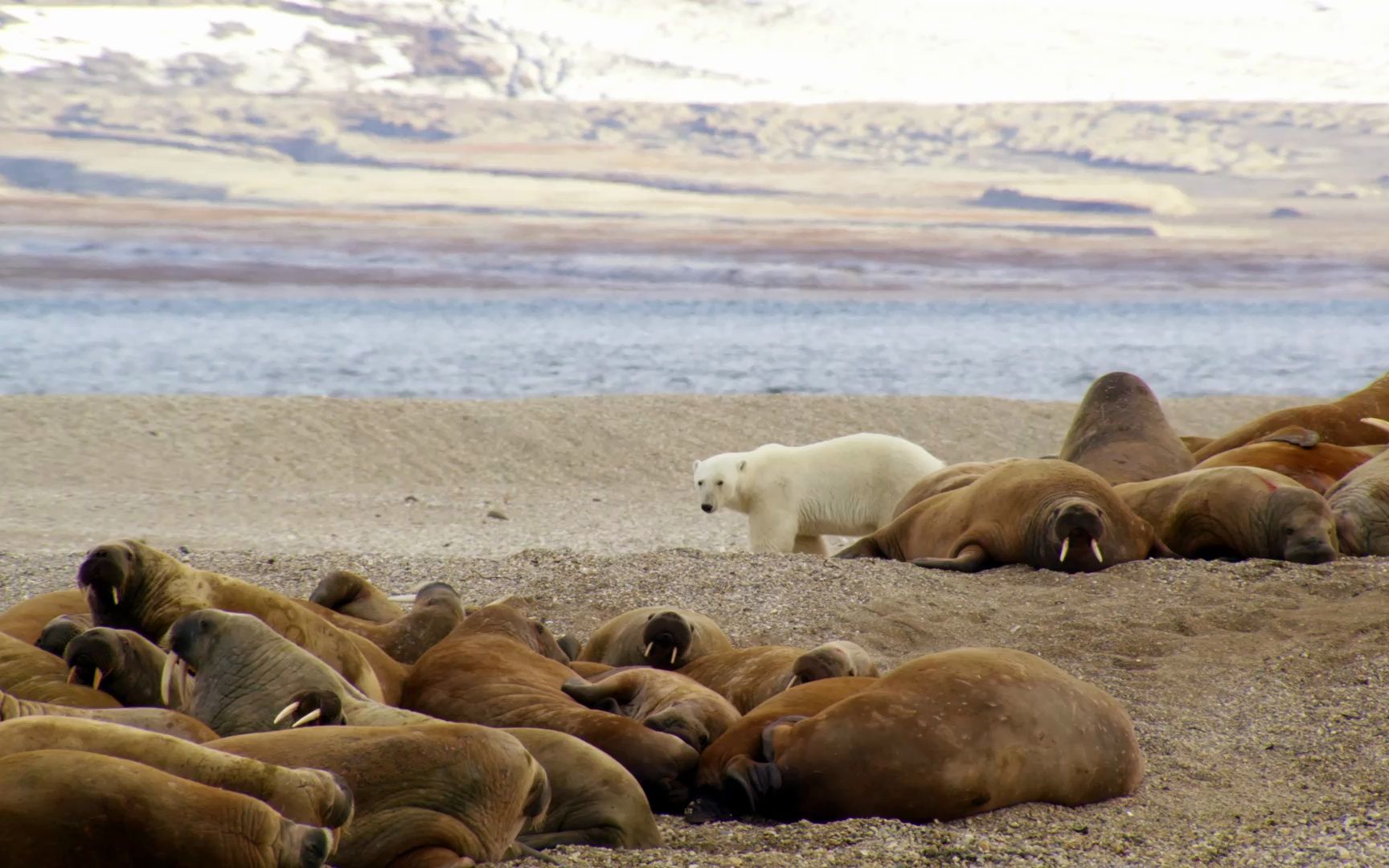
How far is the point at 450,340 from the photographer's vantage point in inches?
1211

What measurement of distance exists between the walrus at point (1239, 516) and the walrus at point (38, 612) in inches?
202

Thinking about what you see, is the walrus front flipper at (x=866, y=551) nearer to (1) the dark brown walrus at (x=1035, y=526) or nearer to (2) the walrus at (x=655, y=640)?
(1) the dark brown walrus at (x=1035, y=526)

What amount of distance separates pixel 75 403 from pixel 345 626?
11.4 metres

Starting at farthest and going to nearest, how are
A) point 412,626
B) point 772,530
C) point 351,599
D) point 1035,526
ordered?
point 772,530 → point 1035,526 → point 351,599 → point 412,626

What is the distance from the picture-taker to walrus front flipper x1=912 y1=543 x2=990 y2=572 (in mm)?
7105

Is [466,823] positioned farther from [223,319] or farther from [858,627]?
[223,319]

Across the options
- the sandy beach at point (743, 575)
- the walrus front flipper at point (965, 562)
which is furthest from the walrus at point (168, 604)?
the walrus front flipper at point (965, 562)

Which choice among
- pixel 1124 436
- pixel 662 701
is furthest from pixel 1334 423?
pixel 662 701

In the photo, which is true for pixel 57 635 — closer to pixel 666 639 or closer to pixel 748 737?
pixel 666 639

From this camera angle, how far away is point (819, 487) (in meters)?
9.93

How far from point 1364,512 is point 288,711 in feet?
18.7

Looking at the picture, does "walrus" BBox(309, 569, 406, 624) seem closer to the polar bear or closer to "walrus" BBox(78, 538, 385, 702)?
"walrus" BBox(78, 538, 385, 702)

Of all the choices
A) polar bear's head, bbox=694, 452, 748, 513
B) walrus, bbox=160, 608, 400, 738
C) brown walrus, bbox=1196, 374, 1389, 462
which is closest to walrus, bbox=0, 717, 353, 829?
walrus, bbox=160, 608, 400, 738

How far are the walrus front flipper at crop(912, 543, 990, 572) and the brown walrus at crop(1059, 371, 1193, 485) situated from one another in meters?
1.78
